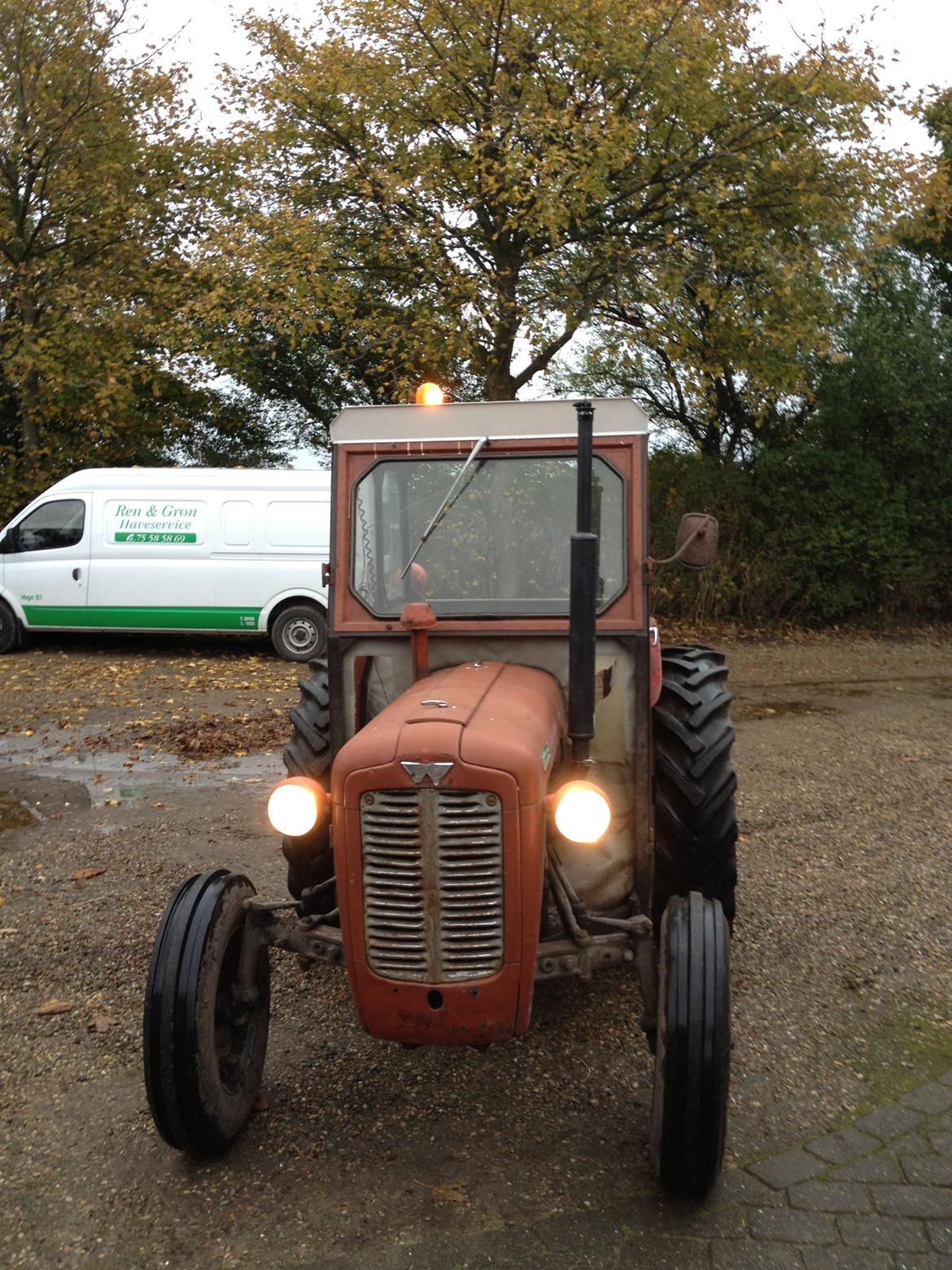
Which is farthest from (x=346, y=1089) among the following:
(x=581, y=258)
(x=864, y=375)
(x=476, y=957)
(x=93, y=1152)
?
(x=864, y=375)

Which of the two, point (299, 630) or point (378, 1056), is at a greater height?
point (299, 630)

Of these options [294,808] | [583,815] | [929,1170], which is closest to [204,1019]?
[294,808]

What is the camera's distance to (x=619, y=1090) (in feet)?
12.8

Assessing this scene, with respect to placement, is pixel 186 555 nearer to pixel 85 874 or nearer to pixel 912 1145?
pixel 85 874

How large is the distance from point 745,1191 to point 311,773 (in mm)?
2090

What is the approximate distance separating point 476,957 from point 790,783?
5.43 metres

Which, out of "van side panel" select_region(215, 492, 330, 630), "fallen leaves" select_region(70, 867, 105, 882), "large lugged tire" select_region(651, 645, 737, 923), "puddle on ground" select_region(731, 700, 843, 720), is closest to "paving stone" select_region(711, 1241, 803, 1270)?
"large lugged tire" select_region(651, 645, 737, 923)

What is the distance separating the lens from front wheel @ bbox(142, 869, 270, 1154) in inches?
129

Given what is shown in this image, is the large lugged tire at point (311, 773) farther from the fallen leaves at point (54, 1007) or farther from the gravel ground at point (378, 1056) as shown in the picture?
the fallen leaves at point (54, 1007)

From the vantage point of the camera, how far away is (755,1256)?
305 cm

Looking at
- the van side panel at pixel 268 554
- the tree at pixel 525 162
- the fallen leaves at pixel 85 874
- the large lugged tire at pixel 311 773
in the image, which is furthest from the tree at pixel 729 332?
the large lugged tire at pixel 311 773

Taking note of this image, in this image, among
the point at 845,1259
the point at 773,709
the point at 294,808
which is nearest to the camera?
the point at 845,1259

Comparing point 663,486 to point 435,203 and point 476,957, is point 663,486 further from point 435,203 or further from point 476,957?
point 476,957

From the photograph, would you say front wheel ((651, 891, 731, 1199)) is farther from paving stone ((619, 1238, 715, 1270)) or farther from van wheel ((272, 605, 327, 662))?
van wheel ((272, 605, 327, 662))
